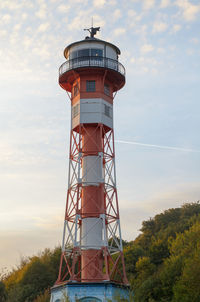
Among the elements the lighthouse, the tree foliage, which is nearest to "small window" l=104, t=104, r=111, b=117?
the lighthouse

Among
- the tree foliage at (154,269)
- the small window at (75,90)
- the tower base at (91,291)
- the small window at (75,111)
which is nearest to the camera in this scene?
the tower base at (91,291)

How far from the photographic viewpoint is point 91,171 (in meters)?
38.9

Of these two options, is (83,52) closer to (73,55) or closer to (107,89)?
(73,55)

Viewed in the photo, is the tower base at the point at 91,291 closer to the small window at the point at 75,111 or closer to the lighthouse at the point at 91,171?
the lighthouse at the point at 91,171

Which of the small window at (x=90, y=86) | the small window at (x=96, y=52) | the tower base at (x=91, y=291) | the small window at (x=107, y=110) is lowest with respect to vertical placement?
the tower base at (x=91, y=291)

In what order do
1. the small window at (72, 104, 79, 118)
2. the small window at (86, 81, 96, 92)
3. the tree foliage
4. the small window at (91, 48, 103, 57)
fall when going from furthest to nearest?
the small window at (91, 48, 103, 57)
the small window at (86, 81, 96, 92)
the small window at (72, 104, 79, 118)
the tree foliage

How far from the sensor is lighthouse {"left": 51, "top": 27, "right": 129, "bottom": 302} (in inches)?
1366

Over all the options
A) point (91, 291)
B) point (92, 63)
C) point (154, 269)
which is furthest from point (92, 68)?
point (154, 269)

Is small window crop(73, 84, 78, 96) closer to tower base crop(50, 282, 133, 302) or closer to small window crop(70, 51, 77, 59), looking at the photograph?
small window crop(70, 51, 77, 59)

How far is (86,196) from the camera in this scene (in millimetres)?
38125

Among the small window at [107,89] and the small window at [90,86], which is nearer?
the small window at [90,86]

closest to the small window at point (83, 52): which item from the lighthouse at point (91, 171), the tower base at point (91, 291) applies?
the lighthouse at point (91, 171)

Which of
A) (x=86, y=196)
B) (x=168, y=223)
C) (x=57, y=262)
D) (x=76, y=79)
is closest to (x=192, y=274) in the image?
(x=86, y=196)

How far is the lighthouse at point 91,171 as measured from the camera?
3469 cm
